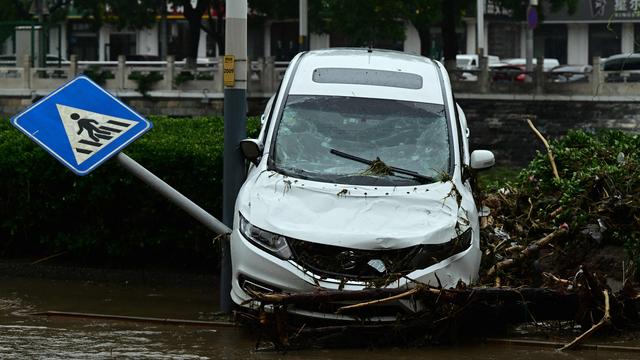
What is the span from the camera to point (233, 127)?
9922mm

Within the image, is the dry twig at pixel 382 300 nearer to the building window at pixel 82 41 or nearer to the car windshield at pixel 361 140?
the car windshield at pixel 361 140

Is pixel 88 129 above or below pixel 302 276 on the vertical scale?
above

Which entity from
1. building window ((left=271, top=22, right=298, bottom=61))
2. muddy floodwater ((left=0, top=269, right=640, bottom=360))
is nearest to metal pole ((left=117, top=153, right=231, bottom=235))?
muddy floodwater ((left=0, top=269, right=640, bottom=360))

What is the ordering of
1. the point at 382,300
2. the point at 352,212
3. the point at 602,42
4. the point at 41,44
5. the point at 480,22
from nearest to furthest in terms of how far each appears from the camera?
the point at 382,300 < the point at 352,212 < the point at 41,44 < the point at 480,22 < the point at 602,42

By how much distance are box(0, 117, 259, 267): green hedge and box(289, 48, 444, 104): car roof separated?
4.80 feet

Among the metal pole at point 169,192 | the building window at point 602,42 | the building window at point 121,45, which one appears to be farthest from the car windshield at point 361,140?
the building window at point 121,45

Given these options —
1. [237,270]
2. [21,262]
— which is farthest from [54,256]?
[237,270]

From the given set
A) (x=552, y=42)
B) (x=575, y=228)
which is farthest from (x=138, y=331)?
(x=552, y=42)

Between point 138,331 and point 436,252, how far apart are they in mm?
2252

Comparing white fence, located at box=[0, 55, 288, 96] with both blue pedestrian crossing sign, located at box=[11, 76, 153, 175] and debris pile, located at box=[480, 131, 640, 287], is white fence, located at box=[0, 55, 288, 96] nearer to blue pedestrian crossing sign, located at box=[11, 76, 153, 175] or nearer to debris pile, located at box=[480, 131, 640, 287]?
debris pile, located at box=[480, 131, 640, 287]

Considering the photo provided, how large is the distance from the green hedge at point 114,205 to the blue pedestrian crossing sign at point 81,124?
1870 millimetres

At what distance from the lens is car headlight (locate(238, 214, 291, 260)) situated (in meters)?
8.50

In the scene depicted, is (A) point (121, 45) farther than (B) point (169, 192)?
Yes

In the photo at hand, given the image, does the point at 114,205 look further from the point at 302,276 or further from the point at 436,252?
the point at 436,252
